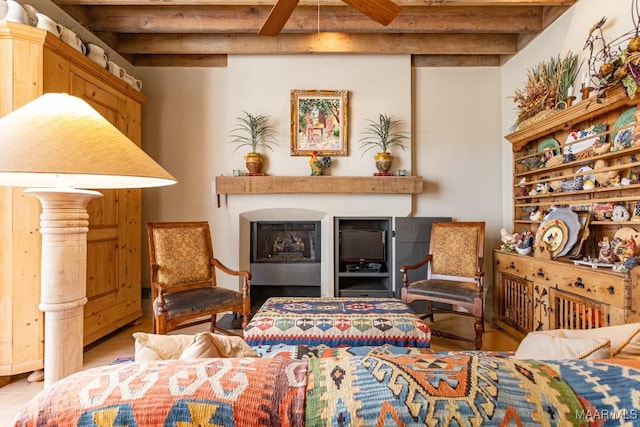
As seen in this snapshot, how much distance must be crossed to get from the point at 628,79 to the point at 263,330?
104 inches

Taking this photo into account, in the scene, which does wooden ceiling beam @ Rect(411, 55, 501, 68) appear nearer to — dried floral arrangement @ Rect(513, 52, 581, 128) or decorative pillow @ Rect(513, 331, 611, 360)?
dried floral arrangement @ Rect(513, 52, 581, 128)

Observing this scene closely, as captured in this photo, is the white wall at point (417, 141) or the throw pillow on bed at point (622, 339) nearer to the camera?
the throw pillow on bed at point (622, 339)

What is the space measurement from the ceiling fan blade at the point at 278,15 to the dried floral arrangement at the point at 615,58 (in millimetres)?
1946

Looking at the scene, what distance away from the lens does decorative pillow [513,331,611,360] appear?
3.03ft

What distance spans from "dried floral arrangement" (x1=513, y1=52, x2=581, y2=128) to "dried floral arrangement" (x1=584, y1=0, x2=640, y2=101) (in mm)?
172

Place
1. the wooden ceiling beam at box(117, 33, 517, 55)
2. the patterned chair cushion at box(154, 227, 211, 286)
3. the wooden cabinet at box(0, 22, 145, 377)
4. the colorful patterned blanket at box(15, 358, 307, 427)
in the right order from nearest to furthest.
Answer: the colorful patterned blanket at box(15, 358, 307, 427) < the wooden cabinet at box(0, 22, 145, 377) < the patterned chair cushion at box(154, 227, 211, 286) < the wooden ceiling beam at box(117, 33, 517, 55)

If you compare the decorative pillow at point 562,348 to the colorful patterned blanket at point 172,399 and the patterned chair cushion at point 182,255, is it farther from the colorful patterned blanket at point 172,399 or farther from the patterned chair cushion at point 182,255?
the patterned chair cushion at point 182,255

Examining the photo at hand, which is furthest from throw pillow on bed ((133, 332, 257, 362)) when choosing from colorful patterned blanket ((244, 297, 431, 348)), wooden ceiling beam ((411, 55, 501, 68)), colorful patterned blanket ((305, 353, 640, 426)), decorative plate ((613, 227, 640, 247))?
wooden ceiling beam ((411, 55, 501, 68))

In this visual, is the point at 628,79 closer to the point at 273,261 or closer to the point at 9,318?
the point at 273,261

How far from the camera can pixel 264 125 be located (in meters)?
3.55

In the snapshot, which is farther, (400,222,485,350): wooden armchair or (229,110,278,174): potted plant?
(229,110,278,174): potted plant

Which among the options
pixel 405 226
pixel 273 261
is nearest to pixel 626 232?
pixel 405 226

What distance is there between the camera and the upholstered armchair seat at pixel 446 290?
2637mm

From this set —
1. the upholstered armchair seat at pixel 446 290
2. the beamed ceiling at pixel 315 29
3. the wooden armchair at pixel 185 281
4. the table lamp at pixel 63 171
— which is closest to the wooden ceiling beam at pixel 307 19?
the beamed ceiling at pixel 315 29
